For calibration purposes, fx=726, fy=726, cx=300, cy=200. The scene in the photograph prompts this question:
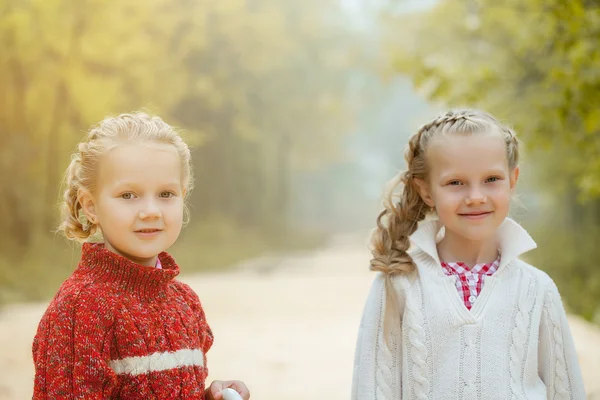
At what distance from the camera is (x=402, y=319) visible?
90.8 inches

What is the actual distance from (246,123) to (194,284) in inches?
249

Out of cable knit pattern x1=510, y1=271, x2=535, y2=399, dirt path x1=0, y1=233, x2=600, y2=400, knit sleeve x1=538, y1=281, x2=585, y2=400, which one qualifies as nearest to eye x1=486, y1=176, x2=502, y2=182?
cable knit pattern x1=510, y1=271, x2=535, y2=399

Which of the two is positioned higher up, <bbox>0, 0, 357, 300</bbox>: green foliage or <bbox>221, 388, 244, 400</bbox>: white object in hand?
<bbox>0, 0, 357, 300</bbox>: green foliage

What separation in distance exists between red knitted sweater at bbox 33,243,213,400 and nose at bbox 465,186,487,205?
0.92 metres

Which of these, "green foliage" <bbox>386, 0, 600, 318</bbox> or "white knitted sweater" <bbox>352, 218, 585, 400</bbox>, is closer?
"white knitted sweater" <bbox>352, 218, 585, 400</bbox>

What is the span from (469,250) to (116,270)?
1.17 metres

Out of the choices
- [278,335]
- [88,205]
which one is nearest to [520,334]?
[88,205]

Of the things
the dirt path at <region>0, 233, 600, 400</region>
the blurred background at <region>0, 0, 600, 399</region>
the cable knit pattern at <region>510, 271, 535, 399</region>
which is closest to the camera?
the cable knit pattern at <region>510, 271, 535, 399</region>

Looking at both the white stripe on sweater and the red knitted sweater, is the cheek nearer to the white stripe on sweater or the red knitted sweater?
A: the red knitted sweater

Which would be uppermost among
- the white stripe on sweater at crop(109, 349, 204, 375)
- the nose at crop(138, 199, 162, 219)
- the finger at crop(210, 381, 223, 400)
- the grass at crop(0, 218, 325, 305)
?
the grass at crop(0, 218, 325, 305)

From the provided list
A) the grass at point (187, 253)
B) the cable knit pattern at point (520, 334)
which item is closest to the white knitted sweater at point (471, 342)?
the cable knit pattern at point (520, 334)

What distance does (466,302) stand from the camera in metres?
2.32

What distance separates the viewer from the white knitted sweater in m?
2.21

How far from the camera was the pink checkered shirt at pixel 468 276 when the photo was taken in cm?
233
